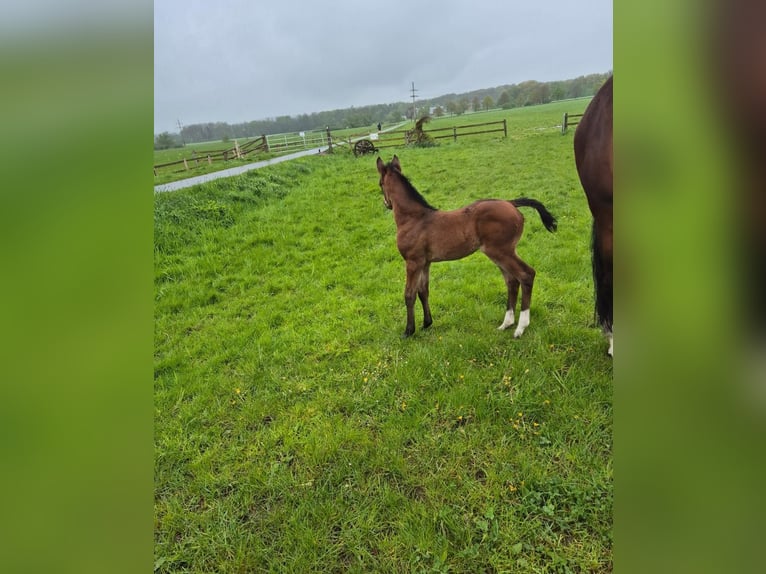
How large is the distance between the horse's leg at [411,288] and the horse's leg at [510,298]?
2.09 ft

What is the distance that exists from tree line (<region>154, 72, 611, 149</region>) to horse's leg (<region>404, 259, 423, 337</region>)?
2078 mm

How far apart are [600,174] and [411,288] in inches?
60.3

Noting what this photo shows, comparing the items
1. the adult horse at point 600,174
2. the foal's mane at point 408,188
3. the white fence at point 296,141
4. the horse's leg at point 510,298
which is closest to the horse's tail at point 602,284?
the adult horse at point 600,174

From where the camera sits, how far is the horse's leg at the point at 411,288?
9.75ft

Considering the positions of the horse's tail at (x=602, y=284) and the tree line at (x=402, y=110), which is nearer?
the horse's tail at (x=602, y=284)

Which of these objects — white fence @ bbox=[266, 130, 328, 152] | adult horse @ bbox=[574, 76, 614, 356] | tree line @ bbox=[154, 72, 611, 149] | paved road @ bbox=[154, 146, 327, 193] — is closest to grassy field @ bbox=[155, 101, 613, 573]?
adult horse @ bbox=[574, 76, 614, 356]

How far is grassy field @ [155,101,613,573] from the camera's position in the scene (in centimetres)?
166

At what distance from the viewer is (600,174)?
190cm

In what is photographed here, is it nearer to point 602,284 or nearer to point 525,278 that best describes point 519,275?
point 525,278

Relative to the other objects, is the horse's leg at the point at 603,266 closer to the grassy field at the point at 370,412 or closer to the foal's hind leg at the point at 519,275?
the grassy field at the point at 370,412

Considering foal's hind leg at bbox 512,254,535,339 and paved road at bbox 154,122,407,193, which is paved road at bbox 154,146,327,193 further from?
foal's hind leg at bbox 512,254,535,339
